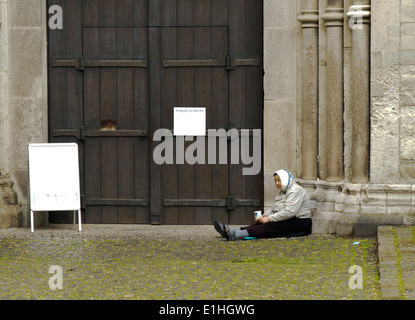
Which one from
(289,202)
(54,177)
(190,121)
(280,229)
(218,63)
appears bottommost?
(280,229)

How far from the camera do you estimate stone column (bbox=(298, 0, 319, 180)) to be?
1055cm

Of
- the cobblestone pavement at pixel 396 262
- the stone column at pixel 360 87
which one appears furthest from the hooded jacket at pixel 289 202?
the cobblestone pavement at pixel 396 262

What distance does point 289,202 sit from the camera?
32.6 ft

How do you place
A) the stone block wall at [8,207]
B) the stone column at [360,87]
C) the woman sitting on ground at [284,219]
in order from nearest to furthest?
the woman sitting on ground at [284,219] < the stone column at [360,87] < the stone block wall at [8,207]

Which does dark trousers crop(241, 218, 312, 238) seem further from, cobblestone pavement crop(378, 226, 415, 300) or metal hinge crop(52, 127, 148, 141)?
metal hinge crop(52, 127, 148, 141)

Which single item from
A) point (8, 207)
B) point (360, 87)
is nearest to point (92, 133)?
point (8, 207)

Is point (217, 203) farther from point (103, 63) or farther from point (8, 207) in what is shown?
point (8, 207)

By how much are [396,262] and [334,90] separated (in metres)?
3.00

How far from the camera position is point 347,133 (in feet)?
33.8

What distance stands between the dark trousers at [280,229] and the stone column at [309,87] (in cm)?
83

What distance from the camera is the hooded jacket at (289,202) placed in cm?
993

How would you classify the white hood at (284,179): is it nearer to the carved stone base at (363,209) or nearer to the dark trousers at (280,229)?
the dark trousers at (280,229)

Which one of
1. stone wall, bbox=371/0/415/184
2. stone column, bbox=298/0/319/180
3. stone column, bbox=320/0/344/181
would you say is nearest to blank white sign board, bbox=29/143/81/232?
stone column, bbox=298/0/319/180

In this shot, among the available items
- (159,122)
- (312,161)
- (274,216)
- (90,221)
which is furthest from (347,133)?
(90,221)
